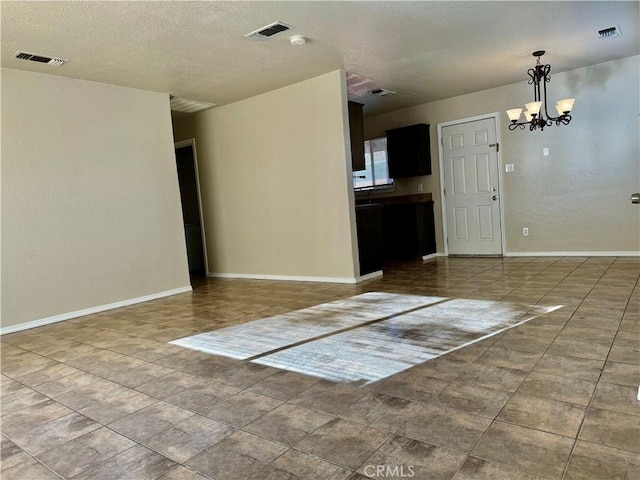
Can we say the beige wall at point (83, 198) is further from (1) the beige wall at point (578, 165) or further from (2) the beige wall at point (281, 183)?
(1) the beige wall at point (578, 165)

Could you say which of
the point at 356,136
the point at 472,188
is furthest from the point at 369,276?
the point at 472,188

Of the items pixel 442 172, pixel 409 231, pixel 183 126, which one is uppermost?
pixel 183 126

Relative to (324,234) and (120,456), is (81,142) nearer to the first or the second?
(324,234)

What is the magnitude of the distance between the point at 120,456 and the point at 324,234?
3.78 meters

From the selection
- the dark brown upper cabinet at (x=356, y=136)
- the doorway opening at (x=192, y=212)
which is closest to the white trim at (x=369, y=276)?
the dark brown upper cabinet at (x=356, y=136)

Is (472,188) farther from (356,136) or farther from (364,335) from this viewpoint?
(364,335)

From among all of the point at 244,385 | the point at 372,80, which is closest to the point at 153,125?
the point at 372,80

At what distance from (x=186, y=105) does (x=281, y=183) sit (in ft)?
5.84

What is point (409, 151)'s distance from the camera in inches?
271

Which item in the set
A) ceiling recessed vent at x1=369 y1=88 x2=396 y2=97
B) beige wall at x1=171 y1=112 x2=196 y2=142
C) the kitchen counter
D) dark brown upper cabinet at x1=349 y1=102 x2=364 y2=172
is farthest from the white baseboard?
ceiling recessed vent at x1=369 y1=88 x2=396 y2=97

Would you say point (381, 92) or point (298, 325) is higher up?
point (381, 92)

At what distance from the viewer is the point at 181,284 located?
17.6 feet

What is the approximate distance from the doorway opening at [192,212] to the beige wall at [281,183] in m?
0.21

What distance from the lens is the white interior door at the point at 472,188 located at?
6.30m
